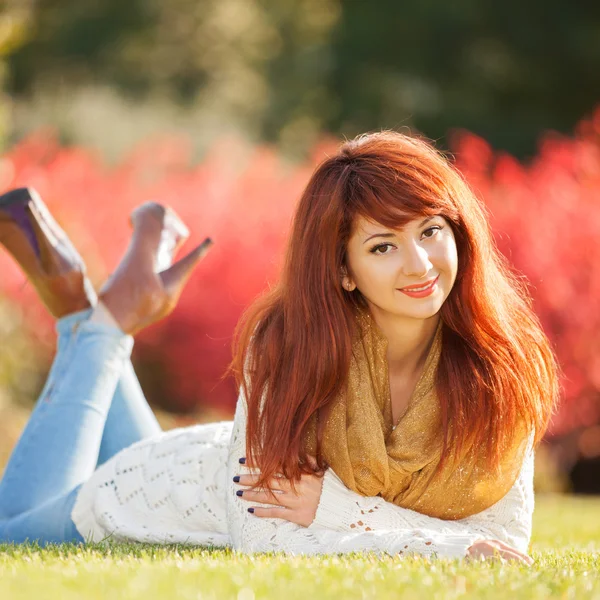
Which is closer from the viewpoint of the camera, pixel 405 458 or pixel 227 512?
pixel 405 458

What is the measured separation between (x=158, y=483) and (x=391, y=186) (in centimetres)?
120

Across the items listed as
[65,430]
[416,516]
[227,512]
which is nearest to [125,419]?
[65,430]

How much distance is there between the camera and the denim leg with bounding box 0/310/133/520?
11.3 feet

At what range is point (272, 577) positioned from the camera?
214cm

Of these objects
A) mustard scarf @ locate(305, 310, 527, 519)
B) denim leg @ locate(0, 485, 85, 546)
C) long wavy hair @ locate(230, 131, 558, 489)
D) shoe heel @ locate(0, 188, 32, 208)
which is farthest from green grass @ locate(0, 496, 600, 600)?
shoe heel @ locate(0, 188, 32, 208)

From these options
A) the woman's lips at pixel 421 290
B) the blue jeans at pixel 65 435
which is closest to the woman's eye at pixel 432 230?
the woman's lips at pixel 421 290

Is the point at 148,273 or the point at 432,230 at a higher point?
the point at 432,230

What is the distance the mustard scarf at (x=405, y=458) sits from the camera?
2.79m

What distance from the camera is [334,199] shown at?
2785 mm

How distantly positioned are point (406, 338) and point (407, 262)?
31 cm

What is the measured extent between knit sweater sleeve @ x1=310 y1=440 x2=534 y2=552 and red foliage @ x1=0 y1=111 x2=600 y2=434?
12.7ft

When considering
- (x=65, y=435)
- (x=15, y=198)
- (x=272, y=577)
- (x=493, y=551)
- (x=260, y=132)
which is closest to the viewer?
(x=272, y=577)

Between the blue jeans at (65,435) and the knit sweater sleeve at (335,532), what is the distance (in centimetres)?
72

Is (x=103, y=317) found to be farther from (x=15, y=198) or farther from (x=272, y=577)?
(x=272, y=577)
